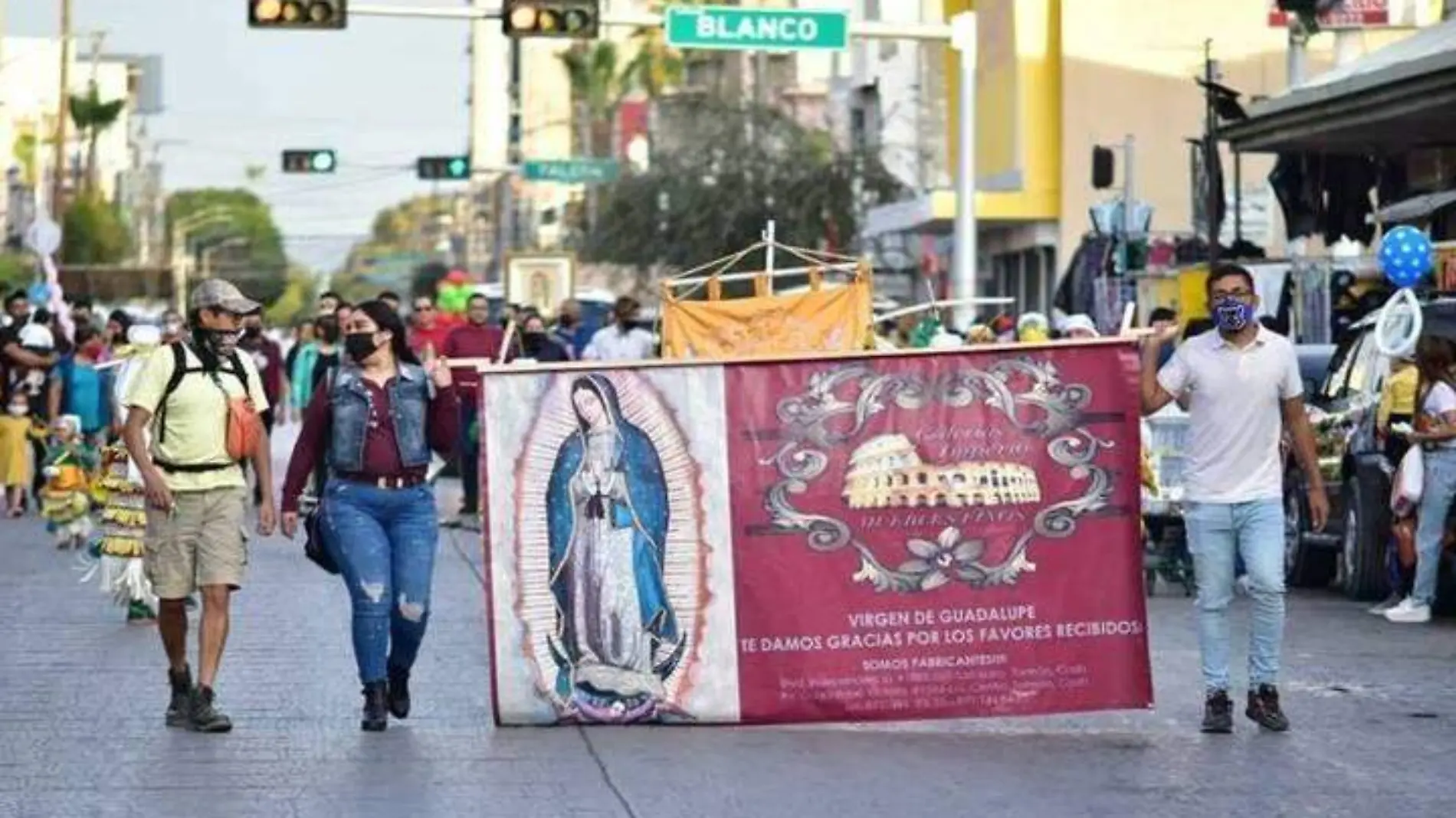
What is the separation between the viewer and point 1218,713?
12.5 m

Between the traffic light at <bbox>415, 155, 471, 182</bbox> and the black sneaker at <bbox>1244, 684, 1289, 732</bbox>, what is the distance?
42.7 meters

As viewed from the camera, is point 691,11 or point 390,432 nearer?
point 390,432

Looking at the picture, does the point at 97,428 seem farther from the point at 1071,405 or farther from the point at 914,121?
the point at 914,121

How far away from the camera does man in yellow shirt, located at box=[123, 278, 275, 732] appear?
1273 cm

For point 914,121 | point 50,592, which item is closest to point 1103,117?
point 914,121

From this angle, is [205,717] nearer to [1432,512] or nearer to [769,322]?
[1432,512]

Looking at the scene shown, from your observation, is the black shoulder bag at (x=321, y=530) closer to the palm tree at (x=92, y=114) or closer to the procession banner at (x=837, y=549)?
the procession banner at (x=837, y=549)

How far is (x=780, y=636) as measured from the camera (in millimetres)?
12438

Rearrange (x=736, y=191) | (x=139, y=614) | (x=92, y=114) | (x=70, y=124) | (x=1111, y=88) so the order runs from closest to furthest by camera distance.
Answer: (x=139, y=614) < (x=1111, y=88) < (x=736, y=191) < (x=92, y=114) < (x=70, y=124)

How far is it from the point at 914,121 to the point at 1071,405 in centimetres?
4607

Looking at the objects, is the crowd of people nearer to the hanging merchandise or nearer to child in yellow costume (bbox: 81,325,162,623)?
child in yellow costume (bbox: 81,325,162,623)

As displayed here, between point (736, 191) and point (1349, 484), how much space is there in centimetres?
4264

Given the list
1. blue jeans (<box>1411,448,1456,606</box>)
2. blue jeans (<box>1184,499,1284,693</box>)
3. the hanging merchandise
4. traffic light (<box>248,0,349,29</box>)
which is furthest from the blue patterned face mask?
traffic light (<box>248,0,349,29</box>)

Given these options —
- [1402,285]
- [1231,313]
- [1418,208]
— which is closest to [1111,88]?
[1418,208]
